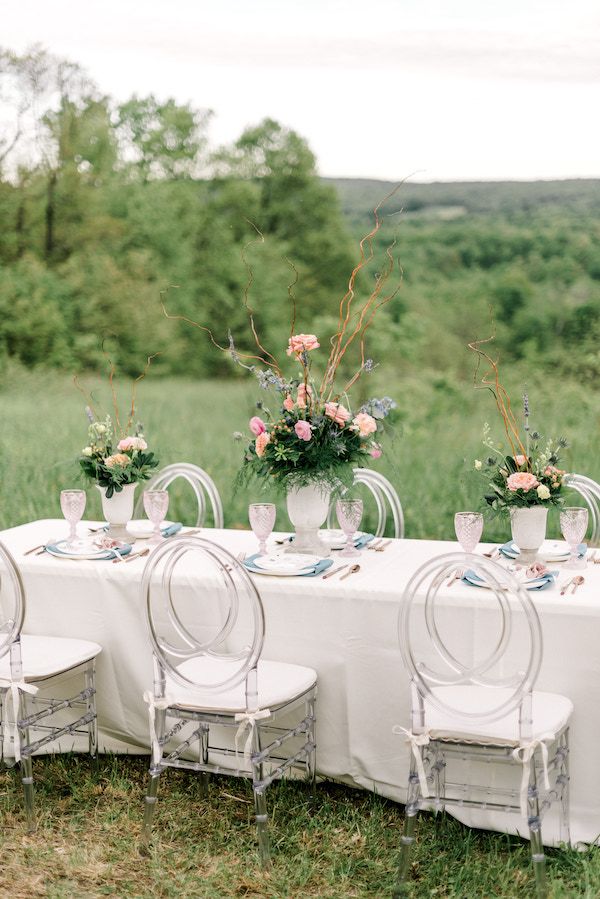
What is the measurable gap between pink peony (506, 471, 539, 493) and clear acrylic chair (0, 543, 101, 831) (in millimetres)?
1232

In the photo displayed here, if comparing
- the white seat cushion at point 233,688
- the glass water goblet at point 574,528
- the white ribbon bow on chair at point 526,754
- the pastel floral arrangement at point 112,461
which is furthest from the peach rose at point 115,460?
the white ribbon bow on chair at point 526,754

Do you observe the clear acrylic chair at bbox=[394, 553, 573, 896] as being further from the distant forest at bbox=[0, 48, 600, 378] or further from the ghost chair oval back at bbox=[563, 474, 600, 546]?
the distant forest at bbox=[0, 48, 600, 378]

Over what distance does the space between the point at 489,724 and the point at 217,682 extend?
664 mm

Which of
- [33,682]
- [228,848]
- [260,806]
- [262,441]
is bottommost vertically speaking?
[228,848]

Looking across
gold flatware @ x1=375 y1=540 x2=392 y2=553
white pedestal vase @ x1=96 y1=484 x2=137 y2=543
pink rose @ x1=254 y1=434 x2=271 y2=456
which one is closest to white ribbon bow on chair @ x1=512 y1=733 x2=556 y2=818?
gold flatware @ x1=375 y1=540 x2=392 y2=553

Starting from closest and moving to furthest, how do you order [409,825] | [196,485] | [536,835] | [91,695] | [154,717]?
[536,835] < [409,825] < [154,717] < [91,695] < [196,485]

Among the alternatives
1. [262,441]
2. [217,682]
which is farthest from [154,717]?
[262,441]

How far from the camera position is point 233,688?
101 inches

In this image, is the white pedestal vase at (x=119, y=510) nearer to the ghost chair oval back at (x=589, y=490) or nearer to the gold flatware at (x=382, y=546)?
the gold flatware at (x=382, y=546)

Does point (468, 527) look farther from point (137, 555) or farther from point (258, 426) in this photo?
point (137, 555)

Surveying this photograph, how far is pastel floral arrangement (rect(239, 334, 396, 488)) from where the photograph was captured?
9.66ft

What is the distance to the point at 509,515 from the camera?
9.40ft

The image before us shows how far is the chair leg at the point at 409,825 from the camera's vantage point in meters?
2.38

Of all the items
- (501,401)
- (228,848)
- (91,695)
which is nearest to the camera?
(228,848)
